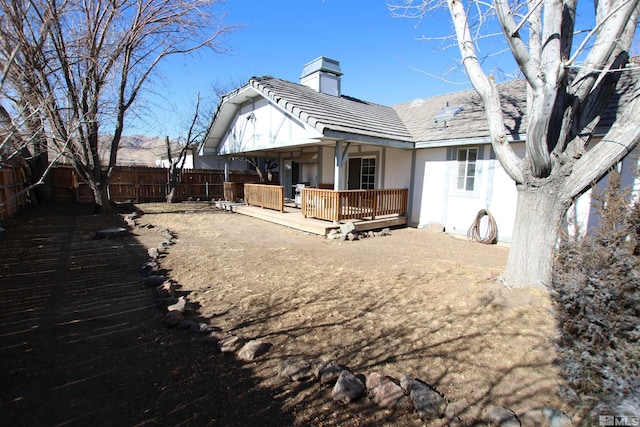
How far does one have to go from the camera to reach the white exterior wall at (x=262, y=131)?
958 centimetres

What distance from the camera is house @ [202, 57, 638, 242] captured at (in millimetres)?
8359

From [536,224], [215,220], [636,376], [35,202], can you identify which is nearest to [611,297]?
[636,376]

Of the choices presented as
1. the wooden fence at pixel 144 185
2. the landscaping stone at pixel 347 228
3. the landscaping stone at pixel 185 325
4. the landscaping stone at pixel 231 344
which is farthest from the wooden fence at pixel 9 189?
the landscaping stone at pixel 231 344

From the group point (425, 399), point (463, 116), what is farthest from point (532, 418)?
point (463, 116)

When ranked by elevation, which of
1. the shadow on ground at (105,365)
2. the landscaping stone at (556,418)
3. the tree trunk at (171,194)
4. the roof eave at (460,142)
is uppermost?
the roof eave at (460,142)

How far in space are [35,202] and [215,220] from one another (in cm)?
928

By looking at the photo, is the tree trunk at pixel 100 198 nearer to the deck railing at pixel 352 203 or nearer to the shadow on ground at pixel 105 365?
the shadow on ground at pixel 105 365

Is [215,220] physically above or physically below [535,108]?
below

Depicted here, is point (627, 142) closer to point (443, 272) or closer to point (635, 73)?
point (443, 272)

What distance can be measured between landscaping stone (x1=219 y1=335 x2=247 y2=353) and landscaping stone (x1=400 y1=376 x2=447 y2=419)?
1.60 m

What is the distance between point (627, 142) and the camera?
3898 mm

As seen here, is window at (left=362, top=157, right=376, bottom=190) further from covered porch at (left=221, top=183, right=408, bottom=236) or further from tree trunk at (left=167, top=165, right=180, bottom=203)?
tree trunk at (left=167, top=165, right=180, bottom=203)

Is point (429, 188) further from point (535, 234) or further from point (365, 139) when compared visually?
point (535, 234)

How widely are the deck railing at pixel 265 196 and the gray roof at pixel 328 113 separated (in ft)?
10.3
